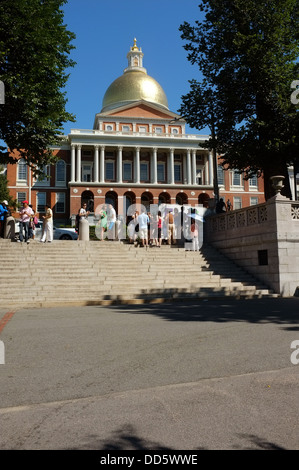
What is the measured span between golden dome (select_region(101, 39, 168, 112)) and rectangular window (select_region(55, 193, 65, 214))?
67.3 feet

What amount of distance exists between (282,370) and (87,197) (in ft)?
198

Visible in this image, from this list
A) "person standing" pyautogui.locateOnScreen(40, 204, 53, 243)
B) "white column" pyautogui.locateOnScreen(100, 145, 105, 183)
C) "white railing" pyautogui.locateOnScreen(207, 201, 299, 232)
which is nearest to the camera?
"white railing" pyautogui.locateOnScreen(207, 201, 299, 232)

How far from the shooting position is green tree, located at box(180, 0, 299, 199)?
55.8 ft

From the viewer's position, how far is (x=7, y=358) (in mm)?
5191

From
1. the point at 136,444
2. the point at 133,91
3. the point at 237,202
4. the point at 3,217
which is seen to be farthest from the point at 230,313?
the point at 133,91

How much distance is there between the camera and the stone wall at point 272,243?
14.5 m

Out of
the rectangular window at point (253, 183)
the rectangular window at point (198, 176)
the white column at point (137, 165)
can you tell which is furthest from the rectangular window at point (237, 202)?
the white column at point (137, 165)

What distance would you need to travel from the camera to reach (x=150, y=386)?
4035 mm

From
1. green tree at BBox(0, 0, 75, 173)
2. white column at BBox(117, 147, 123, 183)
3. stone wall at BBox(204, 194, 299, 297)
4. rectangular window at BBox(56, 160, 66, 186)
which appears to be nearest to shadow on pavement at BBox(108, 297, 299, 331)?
stone wall at BBox(204, 194, 299, 297)

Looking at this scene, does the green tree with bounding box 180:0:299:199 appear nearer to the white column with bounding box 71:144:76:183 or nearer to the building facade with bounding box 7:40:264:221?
the building facade with bounding box 7:40:264:221

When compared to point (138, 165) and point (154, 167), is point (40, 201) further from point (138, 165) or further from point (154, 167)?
point (154, 167)

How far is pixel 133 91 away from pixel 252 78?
58.6 meters
